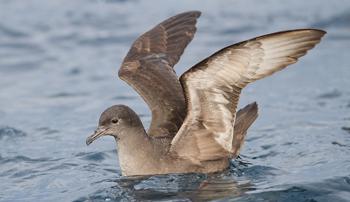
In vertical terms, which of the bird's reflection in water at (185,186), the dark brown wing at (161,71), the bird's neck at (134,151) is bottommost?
the bird's reflection in water at (185,186)

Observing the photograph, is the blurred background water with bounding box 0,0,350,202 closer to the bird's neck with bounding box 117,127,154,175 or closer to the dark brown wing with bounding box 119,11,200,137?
the bird's neck with bounding box 117,127,154,175

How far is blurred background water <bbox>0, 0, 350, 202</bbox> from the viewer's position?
8.98 metres

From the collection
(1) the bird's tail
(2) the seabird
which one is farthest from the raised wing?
(1) the bird's tail

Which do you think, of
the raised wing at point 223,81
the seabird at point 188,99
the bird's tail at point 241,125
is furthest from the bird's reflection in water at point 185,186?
the bird's tail at point 241,125

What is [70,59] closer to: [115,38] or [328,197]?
[115,38]

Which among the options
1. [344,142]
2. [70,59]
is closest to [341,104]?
[344,142]

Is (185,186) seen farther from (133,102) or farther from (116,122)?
(133,102)

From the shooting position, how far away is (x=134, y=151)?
30.4ft

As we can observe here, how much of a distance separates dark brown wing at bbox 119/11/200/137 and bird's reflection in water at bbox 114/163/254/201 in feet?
2.24

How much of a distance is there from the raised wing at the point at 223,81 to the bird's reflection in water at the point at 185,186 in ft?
0.92

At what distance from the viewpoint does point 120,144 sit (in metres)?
9.37

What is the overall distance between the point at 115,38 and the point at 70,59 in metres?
1.23

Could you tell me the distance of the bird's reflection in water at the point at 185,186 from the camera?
8555mm

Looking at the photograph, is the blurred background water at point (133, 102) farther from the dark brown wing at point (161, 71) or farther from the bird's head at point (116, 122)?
the dark brown wing at point (161, 71)
